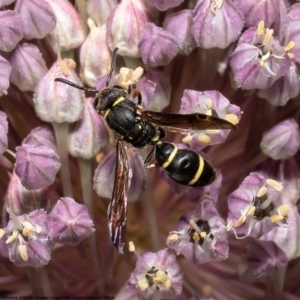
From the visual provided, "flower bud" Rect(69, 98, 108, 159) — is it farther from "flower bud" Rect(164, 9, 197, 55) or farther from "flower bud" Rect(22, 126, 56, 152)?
"flower bud" Rect(164, 9, 197, 55)

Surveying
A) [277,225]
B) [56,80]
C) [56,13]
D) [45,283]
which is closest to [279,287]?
[277,225]

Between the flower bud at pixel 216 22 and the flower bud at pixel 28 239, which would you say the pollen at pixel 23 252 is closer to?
the flower bud at pixel 28 239

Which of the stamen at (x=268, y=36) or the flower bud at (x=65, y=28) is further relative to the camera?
the flower bud at (x=65, y=28)

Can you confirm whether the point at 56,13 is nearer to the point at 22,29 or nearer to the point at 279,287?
the point at 22,29

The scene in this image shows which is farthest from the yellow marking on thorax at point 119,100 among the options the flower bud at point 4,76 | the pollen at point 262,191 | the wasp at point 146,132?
the pollen at point 262,191

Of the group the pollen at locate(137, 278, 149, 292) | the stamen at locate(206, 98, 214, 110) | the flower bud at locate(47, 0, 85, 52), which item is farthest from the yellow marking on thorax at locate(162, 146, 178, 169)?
the flower bud at locate(47, 0, 85, 52)
